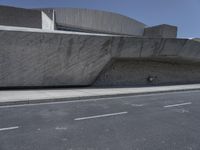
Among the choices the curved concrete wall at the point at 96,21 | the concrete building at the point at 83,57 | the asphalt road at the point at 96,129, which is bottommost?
the asphalt road at the point at 96,129

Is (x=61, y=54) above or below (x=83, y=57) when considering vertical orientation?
above

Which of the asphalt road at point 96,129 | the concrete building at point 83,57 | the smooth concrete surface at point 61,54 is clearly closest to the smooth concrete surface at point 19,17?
the concrete building at point 83,57

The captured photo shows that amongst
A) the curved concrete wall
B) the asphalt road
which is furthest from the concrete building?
the asphalt road

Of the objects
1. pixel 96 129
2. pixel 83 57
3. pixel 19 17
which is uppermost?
pixel 19 17

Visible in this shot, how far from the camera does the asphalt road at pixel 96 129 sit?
349 centimetres

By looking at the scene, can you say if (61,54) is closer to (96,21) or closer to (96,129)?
(96,129)

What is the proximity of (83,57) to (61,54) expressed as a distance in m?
1.57

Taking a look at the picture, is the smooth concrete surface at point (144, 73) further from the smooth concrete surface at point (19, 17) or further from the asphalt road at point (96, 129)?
the smooth concrete surface at point (19, 17)

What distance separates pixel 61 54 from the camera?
11.2m

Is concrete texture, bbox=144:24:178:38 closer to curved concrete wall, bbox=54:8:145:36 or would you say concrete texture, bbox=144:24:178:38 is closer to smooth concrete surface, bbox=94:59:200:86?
curved concrete wall, bbox=54:8:145:36

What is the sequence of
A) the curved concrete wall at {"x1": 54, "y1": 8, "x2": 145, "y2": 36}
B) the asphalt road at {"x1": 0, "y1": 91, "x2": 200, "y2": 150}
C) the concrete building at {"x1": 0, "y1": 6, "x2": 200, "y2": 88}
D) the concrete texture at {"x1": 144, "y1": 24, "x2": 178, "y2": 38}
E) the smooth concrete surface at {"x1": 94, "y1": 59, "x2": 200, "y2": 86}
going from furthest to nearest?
the concrete texture at {"x1": 144, "y1": 24, "x2": 178, "y2": 38} < the curved concrete wall at {"x1": 54, "y1": 8, "x2": 145, "y2": 36} < the smooth concrete surface at {"x1": 94, "y1": 59, "x2": 200, "y2": 86} < the concrete building at {"x1": 0, "y1": 6, "x2": 200, "y2": 88} < the asphalt road at {"x1": 0, "y1": 91, "x2": 200, "y2": 150}

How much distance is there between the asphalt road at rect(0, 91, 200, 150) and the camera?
3.49 metres

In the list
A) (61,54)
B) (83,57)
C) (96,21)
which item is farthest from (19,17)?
(96,21)

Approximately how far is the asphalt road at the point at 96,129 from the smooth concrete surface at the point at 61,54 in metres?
4.61
